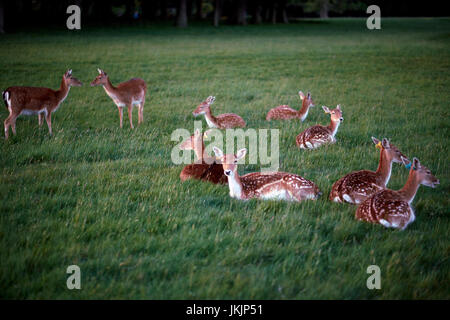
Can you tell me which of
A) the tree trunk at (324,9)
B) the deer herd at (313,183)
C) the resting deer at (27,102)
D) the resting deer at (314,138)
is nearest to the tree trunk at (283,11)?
the tree trunk at (324,9)

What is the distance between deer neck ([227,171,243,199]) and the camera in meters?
5.53

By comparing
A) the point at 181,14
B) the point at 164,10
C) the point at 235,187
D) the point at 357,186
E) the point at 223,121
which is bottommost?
the point at 235,187

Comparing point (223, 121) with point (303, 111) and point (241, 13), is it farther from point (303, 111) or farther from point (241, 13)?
point (241, 13)

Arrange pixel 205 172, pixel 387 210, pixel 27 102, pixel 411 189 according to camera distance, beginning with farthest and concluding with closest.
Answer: pixel 27 102 → pixel 205 172 → pixel 411 189 → pixel 387 210

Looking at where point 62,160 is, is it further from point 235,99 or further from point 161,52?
point 161,52

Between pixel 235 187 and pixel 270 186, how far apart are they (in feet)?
1.50

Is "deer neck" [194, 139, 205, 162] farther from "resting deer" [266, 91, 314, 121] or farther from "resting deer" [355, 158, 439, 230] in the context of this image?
"resting deer" [355, 158, 439, 230]

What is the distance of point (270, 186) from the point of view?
550 cm

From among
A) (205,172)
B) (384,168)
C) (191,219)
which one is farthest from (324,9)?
(191,219)

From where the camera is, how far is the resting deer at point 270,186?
5336 mm

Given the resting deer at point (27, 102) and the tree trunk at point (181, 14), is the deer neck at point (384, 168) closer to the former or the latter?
the resting deer at point (27, 102)

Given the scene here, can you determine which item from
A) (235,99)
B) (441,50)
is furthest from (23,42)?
(441,50)

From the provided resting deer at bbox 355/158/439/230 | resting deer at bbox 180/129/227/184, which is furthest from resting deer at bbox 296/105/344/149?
resting deer at bbox 355/158/439/230

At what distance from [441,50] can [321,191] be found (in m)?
21.4
